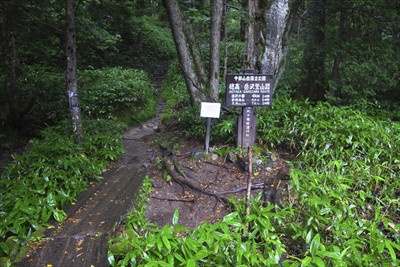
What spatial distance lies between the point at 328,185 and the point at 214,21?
4.71 meters

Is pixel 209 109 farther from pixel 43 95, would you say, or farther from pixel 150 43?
pixel 150 43

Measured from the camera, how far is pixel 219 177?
602cm

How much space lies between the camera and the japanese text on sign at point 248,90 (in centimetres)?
618

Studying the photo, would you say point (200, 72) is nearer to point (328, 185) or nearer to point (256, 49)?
point (256, 49)

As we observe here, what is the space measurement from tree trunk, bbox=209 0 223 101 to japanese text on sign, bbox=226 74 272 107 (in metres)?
1.70

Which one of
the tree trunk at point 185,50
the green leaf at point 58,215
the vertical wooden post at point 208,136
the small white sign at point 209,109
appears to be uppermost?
the tree trunk at point 185,50

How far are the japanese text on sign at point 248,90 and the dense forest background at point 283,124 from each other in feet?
2.67

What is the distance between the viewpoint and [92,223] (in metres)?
4.38

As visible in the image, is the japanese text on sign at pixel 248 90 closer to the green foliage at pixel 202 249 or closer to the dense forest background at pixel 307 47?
the dense forest background at pixel 307 47

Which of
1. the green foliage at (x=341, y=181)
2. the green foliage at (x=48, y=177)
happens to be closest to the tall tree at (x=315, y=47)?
the green foliage at (x=341, y=181)

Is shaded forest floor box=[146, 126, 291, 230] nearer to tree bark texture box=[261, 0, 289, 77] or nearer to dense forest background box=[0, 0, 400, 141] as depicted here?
tree bark texture box=[261, 0, 289, 77]

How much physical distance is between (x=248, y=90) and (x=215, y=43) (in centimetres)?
202

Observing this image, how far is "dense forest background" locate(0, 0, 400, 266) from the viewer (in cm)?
395

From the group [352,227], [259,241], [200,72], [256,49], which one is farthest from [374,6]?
[259,241]
